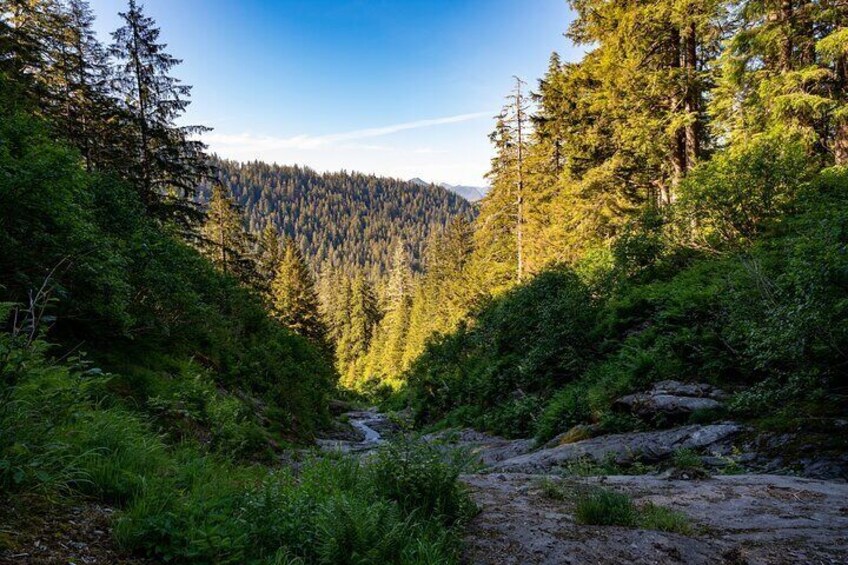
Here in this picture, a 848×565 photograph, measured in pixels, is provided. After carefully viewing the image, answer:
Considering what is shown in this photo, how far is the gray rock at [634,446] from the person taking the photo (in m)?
7.49

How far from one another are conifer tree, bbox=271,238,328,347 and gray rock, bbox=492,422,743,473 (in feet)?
96.7

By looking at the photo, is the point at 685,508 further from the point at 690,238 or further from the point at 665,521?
the point at 690,238

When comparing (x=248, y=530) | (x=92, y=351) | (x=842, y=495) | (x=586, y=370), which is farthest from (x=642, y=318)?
(x=92, y=351)

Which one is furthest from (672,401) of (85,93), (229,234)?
(229,234)

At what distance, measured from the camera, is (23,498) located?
2816 mm

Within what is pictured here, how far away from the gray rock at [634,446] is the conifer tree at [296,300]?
2946 cm

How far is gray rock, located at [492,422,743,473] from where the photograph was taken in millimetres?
7488

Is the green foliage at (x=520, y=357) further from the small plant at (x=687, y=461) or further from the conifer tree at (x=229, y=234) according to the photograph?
the conifer tree at (x=229, y=234)

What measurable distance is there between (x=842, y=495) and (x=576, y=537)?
3.32 metres

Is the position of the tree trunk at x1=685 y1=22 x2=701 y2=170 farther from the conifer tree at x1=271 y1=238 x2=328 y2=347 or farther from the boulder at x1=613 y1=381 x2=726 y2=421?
the conifer tree at x1=271 y1=238 x2=328 y2=347

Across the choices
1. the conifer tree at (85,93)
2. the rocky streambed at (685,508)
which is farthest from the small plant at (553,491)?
the conifer tree at (85,93)

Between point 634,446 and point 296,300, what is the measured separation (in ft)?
108

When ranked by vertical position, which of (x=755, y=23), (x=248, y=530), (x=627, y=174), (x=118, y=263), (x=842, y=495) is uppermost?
(x=755, y=23)

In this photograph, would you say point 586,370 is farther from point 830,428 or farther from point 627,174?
point 627,174
